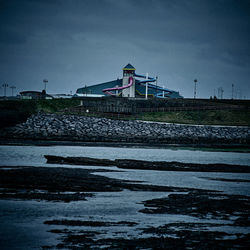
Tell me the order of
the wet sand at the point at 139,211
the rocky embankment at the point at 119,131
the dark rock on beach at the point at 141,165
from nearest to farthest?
the wet sand at the point at 139,211 < the dark rock on beach at the point at 141,165 < the rocky embankment at the point at 119,131

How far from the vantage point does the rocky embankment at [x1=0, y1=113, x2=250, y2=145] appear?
58.6 metres

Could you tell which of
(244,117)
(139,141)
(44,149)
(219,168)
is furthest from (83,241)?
(244,117)

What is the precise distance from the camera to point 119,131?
64812 mm

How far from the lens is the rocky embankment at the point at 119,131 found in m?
58.6

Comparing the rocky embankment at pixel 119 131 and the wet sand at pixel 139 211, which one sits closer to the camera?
the wet sand at pixel 139 211

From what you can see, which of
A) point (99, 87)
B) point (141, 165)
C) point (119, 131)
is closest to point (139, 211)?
point (141, 165)

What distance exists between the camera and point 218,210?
14773 millimetres

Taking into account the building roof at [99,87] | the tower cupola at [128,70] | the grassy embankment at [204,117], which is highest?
the tower cupola at [128,70]

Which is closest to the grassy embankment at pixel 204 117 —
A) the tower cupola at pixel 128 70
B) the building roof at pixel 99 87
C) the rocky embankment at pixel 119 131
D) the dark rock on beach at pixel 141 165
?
the rocky embankment at pixel 119 131

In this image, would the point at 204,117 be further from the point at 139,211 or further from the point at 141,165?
the point at 139,211

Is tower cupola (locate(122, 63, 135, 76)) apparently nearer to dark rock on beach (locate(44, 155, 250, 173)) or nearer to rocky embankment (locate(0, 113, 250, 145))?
rocky embankment (locate(0, 113, 250, 145))

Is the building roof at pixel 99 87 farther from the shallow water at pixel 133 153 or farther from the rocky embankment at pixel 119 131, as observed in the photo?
the shallow water at pixel 133 153

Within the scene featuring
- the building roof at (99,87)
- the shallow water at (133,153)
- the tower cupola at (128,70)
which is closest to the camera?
the shallow water at (133,153)

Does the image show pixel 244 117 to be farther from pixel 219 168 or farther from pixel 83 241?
pixel 83 241
